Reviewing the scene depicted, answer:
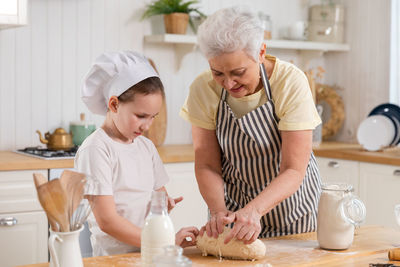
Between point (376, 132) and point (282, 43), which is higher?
point (282, 43)

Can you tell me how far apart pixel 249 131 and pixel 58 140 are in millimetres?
1609

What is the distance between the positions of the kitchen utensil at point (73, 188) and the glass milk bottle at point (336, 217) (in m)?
0.72

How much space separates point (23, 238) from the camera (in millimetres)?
2848

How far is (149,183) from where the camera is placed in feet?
6.05

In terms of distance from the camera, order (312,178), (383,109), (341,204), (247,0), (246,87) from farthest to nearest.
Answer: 1. (247,0)
2. (383,109)
3. (312,178)
4. (246,87)
5. (341,204)

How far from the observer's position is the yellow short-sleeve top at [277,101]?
1.81 metres

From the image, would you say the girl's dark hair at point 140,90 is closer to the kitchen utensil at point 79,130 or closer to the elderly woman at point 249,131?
Result: the elderly woman at point 249,131

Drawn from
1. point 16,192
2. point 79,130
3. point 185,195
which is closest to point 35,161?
point 16,192

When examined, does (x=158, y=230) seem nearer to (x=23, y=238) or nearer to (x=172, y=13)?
(x=23, y=238)

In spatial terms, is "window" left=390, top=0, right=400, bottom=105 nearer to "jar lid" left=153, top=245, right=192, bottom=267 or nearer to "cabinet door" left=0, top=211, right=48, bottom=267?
"cabinet door" left=0, top=211, right=48, bottom=267

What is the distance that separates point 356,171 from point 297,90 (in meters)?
1.86

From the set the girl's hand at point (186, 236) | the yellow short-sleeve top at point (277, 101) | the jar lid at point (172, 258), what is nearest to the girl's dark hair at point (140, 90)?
the yellow short-sleeve top at point (277, 101)

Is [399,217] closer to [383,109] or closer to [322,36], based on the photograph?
[383,109]

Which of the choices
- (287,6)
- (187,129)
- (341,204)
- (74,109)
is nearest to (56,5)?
(74,109)
